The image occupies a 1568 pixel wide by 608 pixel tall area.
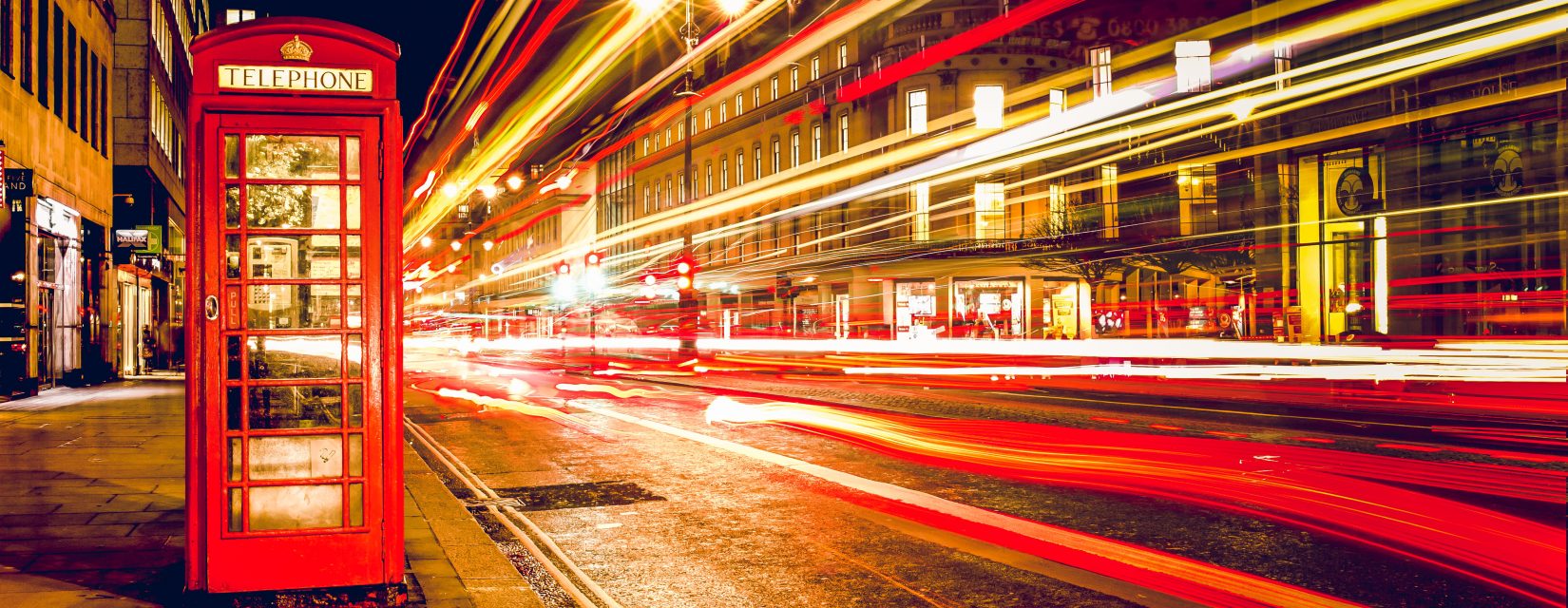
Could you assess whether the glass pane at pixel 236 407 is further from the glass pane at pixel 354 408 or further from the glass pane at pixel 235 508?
the glass pane at pixel 354 408

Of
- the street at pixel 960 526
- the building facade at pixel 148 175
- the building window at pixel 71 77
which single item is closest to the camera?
the street at pixel 960 526

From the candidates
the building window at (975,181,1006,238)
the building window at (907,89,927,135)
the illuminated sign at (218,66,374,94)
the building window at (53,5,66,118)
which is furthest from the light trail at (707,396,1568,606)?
the building window at (907,89,927,135)

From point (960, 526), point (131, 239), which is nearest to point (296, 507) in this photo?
point (960, 526)

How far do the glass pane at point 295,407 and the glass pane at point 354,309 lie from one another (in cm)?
32

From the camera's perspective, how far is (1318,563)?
622cm

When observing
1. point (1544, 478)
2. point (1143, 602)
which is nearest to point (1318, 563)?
point (1143, 602)

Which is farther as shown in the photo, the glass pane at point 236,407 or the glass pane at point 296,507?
the glass pane at point 296,507

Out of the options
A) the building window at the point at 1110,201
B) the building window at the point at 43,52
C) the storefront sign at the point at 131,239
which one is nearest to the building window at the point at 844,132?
the building window at the point at 1110,201

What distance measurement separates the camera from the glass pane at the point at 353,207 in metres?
5.29

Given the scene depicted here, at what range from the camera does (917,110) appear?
43.5m

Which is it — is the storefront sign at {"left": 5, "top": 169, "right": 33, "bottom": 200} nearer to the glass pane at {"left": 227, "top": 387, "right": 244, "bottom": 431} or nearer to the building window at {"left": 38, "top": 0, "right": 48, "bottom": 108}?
the building window at {"left": 38, "top": 0, "right": 48, "bottom": 108}

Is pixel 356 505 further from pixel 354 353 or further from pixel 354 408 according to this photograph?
pixel 354 353

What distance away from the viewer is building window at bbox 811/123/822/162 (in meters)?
49.2

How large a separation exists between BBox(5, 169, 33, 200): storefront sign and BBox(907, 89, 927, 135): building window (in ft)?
101
